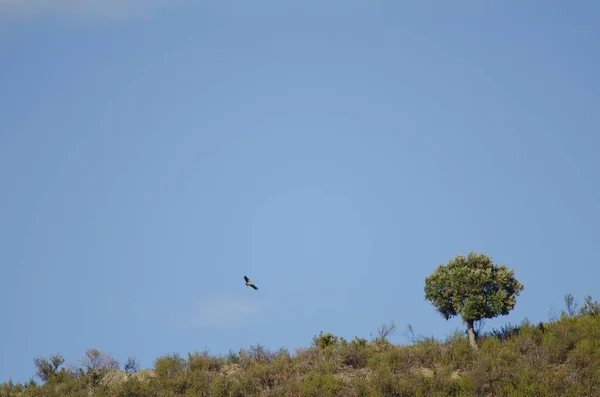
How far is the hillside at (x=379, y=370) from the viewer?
125ft

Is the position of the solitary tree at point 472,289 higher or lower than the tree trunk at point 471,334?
higher

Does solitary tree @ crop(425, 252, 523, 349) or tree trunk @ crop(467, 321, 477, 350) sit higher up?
solitary tree @ crop(425, 252, 523, 349)

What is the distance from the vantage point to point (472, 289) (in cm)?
4344

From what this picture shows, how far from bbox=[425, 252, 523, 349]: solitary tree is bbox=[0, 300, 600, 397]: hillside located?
5.19 feet

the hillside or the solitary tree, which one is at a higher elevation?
the solitary tree

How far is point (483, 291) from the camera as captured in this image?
43.8m

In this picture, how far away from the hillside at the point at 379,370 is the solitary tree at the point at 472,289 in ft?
5.19

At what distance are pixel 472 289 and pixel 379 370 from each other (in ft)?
24.3

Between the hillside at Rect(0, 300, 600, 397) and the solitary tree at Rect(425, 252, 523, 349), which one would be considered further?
the solitary tree at Rect(425, 252, 523, 349)

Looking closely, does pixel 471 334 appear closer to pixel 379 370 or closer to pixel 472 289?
pixel 472 289

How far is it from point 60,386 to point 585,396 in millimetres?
27629

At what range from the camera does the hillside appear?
38094 mm

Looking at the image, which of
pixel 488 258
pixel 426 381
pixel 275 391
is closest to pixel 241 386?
pixel 275 391

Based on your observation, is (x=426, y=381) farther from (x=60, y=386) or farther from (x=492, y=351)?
(x=60, y=386)
